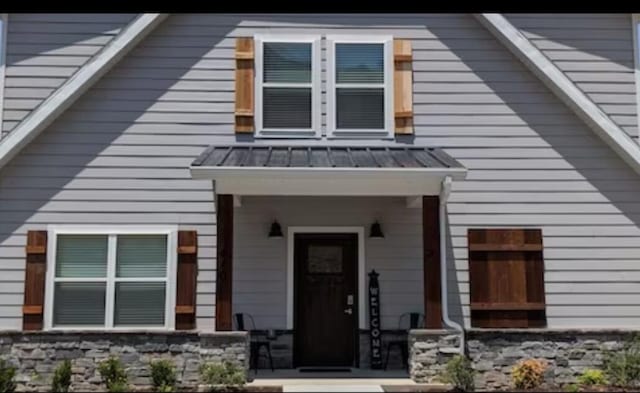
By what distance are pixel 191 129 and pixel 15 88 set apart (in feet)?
7.68

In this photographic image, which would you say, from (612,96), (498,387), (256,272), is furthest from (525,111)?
(256,272)

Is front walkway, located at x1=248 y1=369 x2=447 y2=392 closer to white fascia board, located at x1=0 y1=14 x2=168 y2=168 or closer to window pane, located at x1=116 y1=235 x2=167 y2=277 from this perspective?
window pane, located at x1=116 y1=235 x2=167 y2=277

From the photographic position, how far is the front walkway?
763 cm

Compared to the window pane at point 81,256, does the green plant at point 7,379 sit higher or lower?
lower

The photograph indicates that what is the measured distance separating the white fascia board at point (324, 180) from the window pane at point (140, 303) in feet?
5.59

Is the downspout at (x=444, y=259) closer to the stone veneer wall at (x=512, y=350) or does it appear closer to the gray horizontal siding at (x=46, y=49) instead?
the stone veneer wall at (x=512, y=350)

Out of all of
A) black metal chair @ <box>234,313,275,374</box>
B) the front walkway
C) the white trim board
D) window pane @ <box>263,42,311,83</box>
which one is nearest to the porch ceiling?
the white trim board

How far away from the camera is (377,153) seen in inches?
350

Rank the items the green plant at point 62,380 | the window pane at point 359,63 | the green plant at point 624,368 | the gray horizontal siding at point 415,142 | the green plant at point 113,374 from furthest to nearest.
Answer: the window pane at point 359,63 < the gray horizontal siding at point 415,142 < the green plant at point 624,368 < the green plant at point 113,374 < the green plant at point 62,380

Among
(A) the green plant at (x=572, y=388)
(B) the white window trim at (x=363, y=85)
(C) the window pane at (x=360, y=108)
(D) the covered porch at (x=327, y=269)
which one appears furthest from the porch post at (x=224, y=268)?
(A) the green plant at (x=572, y=388)

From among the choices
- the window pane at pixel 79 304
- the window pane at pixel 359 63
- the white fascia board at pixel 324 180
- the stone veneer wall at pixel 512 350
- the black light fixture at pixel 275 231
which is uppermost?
the window pane at pixel 359 63

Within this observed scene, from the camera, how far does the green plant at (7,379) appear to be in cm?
738

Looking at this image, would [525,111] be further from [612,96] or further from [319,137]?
[319,137]

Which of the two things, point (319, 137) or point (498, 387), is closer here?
point (498, 387)
